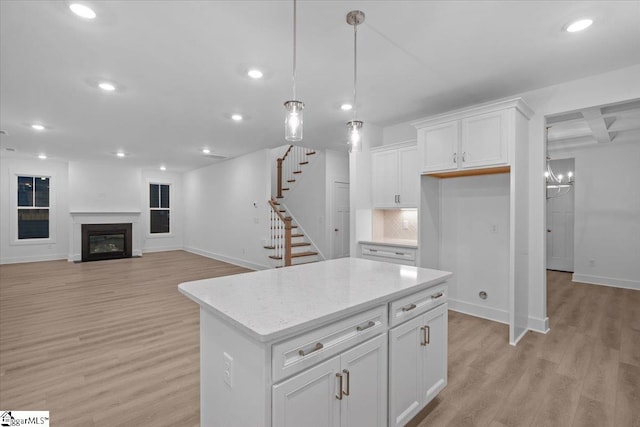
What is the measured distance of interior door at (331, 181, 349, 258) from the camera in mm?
6785

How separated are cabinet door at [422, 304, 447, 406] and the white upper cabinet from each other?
6.16 ft

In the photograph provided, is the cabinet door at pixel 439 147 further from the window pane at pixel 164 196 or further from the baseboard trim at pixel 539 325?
the window pane at pixel 164 196

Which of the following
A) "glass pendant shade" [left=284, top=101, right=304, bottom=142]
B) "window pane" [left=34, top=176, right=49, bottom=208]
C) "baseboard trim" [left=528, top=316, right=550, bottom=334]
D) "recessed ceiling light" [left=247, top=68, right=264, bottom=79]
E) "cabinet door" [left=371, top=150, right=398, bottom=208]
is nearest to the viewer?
"glass pendant shade" [left=284, top=101, right=304, bottom=142]

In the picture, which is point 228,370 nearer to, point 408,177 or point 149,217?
point 408,177

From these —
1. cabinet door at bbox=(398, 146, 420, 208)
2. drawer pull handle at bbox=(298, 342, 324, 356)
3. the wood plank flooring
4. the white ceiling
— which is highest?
the white ceiling

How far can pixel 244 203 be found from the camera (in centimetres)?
734

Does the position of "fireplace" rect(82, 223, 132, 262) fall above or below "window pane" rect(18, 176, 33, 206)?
below

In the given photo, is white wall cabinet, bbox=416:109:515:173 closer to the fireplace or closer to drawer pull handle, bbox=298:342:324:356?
drawer pull handle, bbox=298:342:324:356

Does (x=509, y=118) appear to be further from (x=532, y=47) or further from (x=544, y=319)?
(x=544, y=319)

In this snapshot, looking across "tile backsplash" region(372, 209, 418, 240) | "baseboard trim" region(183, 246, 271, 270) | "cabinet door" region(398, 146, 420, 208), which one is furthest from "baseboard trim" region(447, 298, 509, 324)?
"baseboard trim" region(183, 246, 271, 270)

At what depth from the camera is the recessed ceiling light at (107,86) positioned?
324 centimetres

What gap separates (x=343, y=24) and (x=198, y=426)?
291 centimetres

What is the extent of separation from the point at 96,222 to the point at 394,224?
835 cm

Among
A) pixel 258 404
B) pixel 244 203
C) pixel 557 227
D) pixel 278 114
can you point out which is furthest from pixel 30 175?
pixel 557 227
